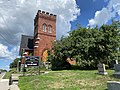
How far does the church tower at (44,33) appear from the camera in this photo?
37850 mm

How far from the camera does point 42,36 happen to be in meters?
39.0

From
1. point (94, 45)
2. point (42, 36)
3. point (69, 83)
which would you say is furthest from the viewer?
point (42, 36)

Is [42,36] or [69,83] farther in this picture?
[42,36]

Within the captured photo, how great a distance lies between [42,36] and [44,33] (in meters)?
0.94

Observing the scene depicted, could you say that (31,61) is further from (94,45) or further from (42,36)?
(42,36)

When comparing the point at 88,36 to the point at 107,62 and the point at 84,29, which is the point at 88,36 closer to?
the point at 84,29

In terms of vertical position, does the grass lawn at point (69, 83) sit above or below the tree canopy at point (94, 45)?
below

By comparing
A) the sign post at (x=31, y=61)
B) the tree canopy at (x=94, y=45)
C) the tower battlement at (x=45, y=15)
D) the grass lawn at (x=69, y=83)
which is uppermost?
the tower battlement at (x=45, y=15)

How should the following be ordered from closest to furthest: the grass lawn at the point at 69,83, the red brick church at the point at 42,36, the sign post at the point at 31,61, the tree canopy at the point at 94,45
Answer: the grass lawn at the point at 69,83 < the sign post at the point at 31,61 < the tree canopy at the point at 94,45 < the red brick church at the point at 42,36

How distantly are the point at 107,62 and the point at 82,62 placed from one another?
4.90 metres

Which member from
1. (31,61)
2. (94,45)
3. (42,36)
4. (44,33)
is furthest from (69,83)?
(44,33)

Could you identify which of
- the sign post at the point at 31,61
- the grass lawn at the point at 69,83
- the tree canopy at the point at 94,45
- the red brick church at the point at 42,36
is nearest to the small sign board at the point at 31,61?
the sign post at the point at 31,61

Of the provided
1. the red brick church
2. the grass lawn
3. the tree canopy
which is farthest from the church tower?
the grass lawn

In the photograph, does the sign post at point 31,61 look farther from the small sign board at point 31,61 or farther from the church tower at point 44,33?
the church tower at point 44,33
